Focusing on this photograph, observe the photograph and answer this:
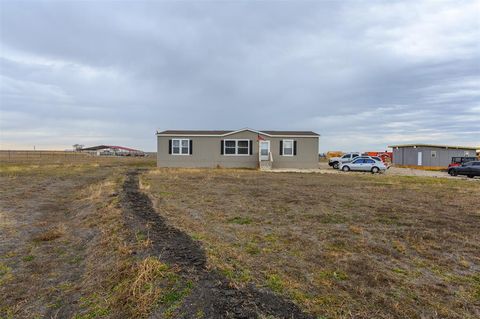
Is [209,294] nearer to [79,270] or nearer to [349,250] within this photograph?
[79,270]

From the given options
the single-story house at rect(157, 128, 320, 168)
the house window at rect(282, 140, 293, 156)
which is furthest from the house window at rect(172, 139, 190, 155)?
the house window at rect(282, 140, 293, 156)

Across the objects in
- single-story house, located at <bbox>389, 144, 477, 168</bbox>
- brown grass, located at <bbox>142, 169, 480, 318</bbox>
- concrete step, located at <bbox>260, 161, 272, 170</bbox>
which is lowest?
brown grass, located at <bbox>142, 169, 480, 318</bbox>

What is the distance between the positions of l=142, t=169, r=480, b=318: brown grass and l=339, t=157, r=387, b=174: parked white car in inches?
637

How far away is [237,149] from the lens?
27.6m

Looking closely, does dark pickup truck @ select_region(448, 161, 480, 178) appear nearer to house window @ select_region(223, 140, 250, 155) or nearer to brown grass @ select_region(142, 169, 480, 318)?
brown grass @ select_region(142, 169, 480, 318)

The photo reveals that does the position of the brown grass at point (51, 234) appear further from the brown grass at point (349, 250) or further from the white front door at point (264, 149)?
the white front door at point (264, 149)

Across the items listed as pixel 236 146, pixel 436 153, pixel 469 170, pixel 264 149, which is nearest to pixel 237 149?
pixel 236 146

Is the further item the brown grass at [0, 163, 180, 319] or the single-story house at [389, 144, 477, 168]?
the single-story house at [389, 144, 477, 168]

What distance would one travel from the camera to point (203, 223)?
7070mm

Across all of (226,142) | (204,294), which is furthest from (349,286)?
(226,142)

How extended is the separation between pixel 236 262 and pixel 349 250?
210 centimetres

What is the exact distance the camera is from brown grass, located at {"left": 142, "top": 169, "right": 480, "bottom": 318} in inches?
137

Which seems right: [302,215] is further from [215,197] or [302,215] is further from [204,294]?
[204,294]

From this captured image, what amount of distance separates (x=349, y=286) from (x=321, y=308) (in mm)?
780
